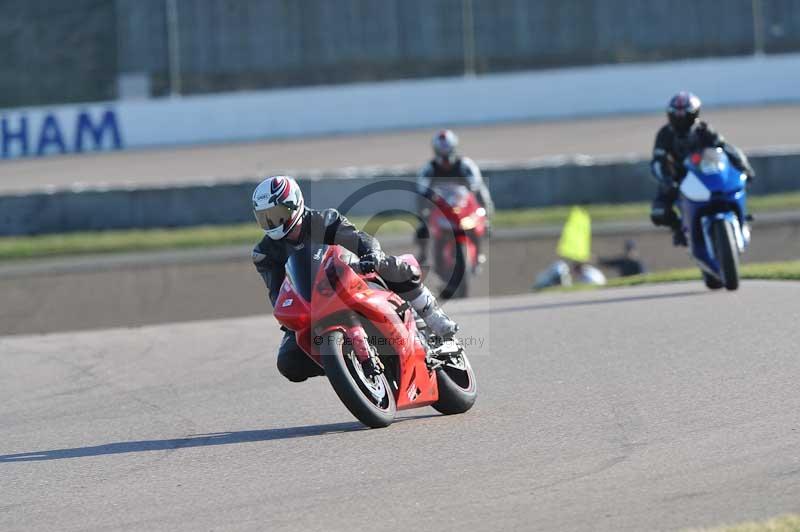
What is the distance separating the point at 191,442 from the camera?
7.10m

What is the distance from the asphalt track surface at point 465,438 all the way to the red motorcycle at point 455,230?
12.0 feet

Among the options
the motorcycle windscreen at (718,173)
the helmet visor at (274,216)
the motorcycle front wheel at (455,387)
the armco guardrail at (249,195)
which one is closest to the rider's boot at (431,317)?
the motorcycle front wheel at (455,387)

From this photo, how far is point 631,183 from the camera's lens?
23906 mm

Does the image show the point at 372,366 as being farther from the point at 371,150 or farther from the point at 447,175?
the point at 371,150

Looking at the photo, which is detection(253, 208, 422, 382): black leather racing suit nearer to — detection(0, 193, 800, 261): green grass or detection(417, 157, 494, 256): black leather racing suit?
detection(417, 157, 494, 256): black leather racing suit

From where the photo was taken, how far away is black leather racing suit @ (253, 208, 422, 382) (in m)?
6.91

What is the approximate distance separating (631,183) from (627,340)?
48.7ft

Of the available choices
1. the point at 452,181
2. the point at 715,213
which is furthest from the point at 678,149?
the point at 452,181

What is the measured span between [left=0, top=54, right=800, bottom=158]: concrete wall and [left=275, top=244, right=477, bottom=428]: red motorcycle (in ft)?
84.0

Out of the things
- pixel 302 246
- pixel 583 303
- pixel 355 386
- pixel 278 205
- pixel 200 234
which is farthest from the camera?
pixel 200 234

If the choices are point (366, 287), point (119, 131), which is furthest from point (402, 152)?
point (366, 287)

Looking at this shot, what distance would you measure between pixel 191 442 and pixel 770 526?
3.41 meters

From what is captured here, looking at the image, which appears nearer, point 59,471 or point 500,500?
point 500,500

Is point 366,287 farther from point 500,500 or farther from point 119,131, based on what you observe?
point 119,131
